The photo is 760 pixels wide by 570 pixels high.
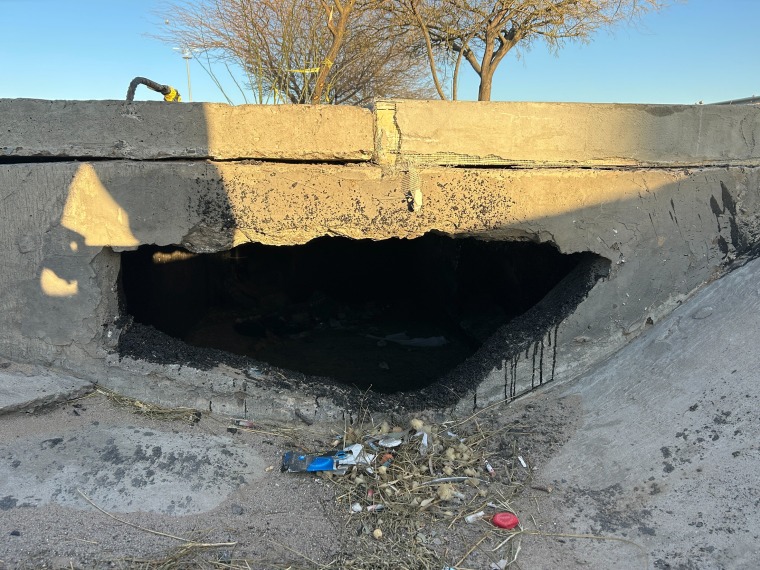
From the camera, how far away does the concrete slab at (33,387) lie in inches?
101

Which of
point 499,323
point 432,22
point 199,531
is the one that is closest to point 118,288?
point 199,531

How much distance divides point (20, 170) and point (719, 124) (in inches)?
147

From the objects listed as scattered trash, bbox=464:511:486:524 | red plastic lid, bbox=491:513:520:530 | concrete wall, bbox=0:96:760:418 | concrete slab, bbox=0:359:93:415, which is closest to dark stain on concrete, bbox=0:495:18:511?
concrete slab, bbox=0:359:93:415

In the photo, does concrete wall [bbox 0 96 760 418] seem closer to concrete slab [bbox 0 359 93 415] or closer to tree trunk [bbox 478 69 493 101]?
concrete slab [bbox 0 359 93 415]

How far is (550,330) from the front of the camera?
2945 millimetres

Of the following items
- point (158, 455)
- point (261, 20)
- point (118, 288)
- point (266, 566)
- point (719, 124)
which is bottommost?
point (266, 566)

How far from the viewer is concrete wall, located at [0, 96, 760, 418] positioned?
8.55 ft

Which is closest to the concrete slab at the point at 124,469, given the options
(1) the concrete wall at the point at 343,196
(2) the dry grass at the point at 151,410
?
(2) the dry grass at the point at 151,410

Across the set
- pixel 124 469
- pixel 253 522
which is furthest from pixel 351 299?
pixel 253 522

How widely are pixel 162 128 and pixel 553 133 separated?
6.65 feet

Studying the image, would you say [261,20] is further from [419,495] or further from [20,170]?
[419,495]

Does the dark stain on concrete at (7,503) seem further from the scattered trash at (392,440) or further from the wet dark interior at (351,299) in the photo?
the wet dark interior at (351,299)

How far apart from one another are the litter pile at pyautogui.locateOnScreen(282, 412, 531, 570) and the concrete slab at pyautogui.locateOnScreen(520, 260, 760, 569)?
17 cm

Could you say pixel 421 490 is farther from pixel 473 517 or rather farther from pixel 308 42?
pixel 308 42
